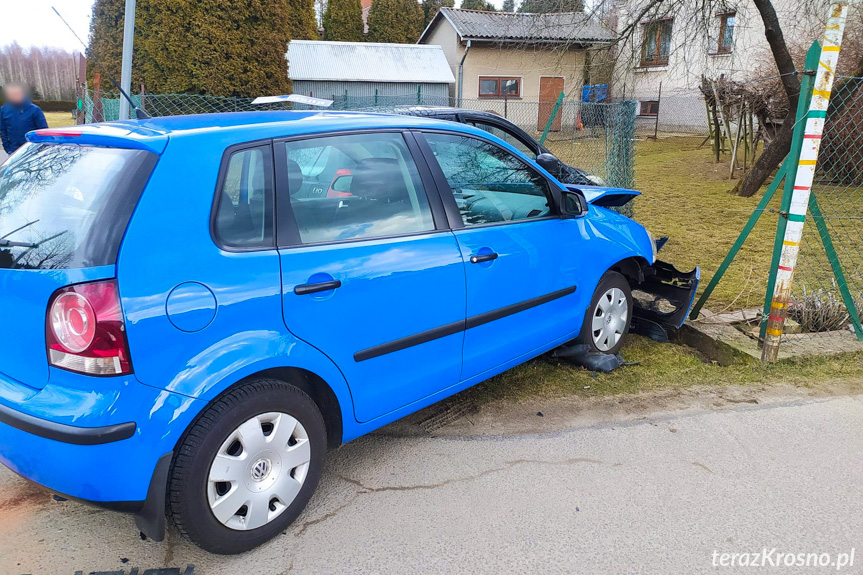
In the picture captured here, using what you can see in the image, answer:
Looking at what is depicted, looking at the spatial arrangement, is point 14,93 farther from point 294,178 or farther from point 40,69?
point 294,178

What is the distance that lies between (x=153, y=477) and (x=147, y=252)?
30.5 inches

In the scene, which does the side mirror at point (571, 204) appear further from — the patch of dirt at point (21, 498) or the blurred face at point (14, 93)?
the blurred face at point (14, 93)

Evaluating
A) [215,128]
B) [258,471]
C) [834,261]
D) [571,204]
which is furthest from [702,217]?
[258,471]

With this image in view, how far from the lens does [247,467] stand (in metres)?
2.43

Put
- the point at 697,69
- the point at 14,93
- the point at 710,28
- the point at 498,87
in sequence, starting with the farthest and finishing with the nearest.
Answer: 1. the point at 498,87
2. the point at 697,69
3. the point at 710,28
4. the point at 14,93

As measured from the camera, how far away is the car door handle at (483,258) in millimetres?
3215

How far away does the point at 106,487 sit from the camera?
217cm

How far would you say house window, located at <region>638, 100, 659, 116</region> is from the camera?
24691 mm

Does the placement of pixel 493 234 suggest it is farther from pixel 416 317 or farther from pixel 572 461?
pixel 572 461

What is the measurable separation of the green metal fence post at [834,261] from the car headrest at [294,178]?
3463mm

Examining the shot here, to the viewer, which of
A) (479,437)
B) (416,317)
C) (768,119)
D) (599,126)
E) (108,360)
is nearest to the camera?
(108,360)

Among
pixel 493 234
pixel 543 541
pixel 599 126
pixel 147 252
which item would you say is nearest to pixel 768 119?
pixel 599 126

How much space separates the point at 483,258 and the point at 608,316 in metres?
1.54

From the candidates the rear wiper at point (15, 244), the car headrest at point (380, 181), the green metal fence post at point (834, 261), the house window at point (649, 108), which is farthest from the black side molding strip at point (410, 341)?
the house window at point (649, 108)
